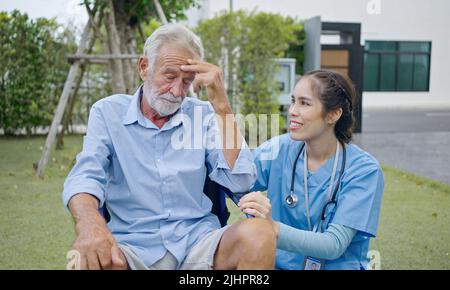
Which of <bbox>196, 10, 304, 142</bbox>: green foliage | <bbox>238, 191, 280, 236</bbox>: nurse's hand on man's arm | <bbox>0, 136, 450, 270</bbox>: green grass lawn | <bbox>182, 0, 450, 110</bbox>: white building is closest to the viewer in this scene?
<bbox>238, 191, 280, 236</bbox>: nurse's hand on man's arm

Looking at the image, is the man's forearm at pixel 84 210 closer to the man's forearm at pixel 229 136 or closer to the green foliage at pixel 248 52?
the man's forearm at pixel 229 136

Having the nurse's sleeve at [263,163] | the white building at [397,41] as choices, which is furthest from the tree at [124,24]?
the white building at [397,41]

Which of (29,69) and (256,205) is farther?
(29,69)

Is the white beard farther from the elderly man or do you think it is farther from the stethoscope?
the stethoscope

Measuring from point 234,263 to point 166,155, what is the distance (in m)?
0.56

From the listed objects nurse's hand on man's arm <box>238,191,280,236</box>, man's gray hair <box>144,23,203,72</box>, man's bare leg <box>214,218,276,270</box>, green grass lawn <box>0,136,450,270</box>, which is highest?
man's gray hair <box>144,23,203,72</box>

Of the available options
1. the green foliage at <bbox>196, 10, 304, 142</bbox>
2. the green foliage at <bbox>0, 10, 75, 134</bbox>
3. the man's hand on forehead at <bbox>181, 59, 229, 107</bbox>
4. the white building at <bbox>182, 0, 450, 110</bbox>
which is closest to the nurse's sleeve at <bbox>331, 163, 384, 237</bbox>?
the man's hand on forehead at <bbox>181, 59, 229, 107</bbox>

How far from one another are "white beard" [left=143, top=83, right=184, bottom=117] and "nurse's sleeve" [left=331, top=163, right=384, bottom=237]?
752 millimetres

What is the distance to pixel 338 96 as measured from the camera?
243 centimetres

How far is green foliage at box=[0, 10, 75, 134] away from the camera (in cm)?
999

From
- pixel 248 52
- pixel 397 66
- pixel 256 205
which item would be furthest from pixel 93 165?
pixel 397 66

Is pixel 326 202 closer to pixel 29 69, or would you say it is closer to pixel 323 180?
pixel 323 180

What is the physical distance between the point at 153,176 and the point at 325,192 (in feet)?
2.31
